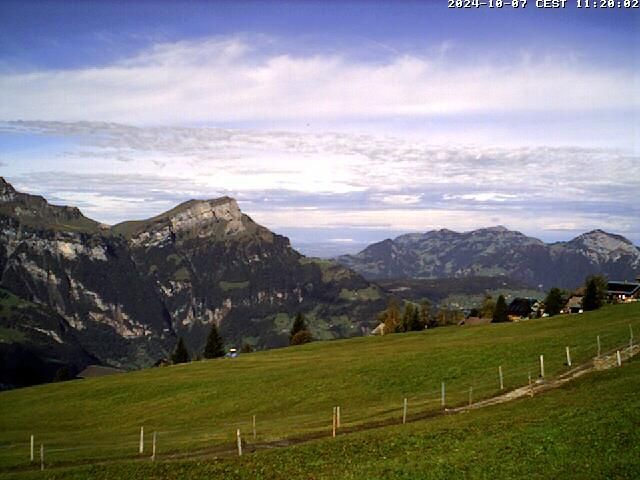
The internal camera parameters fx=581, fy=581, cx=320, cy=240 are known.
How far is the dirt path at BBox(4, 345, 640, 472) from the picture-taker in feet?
140

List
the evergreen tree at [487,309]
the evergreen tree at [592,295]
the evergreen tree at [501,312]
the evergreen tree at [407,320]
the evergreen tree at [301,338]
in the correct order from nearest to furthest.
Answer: the evergreen tree at [592,295], the evergreen tree at [501,312], the evergreen tree at [407,320], the evergreen tree at [301,338], the evergreen tree at [487,309]

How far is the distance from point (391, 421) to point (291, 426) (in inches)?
370

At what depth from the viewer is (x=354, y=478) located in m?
29.1

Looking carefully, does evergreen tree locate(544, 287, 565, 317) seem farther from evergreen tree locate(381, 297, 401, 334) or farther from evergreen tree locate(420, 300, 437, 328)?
evergreen tree locate(381, 297, 401, 334)

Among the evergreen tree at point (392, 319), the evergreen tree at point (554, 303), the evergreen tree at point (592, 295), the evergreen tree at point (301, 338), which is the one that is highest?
the evergreen tree at point (592, 295)

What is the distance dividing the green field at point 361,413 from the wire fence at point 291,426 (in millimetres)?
297

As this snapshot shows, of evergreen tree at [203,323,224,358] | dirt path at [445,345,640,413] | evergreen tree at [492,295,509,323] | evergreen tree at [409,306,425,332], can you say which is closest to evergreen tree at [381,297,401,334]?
evergreen tree at [409,306,425,332]

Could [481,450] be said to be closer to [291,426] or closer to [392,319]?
[291,426]

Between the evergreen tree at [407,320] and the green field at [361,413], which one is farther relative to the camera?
the evergreen tree at [407,320]

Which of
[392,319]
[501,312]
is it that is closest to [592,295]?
[501,312]

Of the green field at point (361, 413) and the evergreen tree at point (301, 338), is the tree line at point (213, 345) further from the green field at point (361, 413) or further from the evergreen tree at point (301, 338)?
the green field at point (361, 413)

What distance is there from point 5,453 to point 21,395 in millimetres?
55803

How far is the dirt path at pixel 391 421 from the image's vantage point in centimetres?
4259

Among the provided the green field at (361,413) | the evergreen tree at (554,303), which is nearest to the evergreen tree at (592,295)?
the evergreen tree at (554,303)
